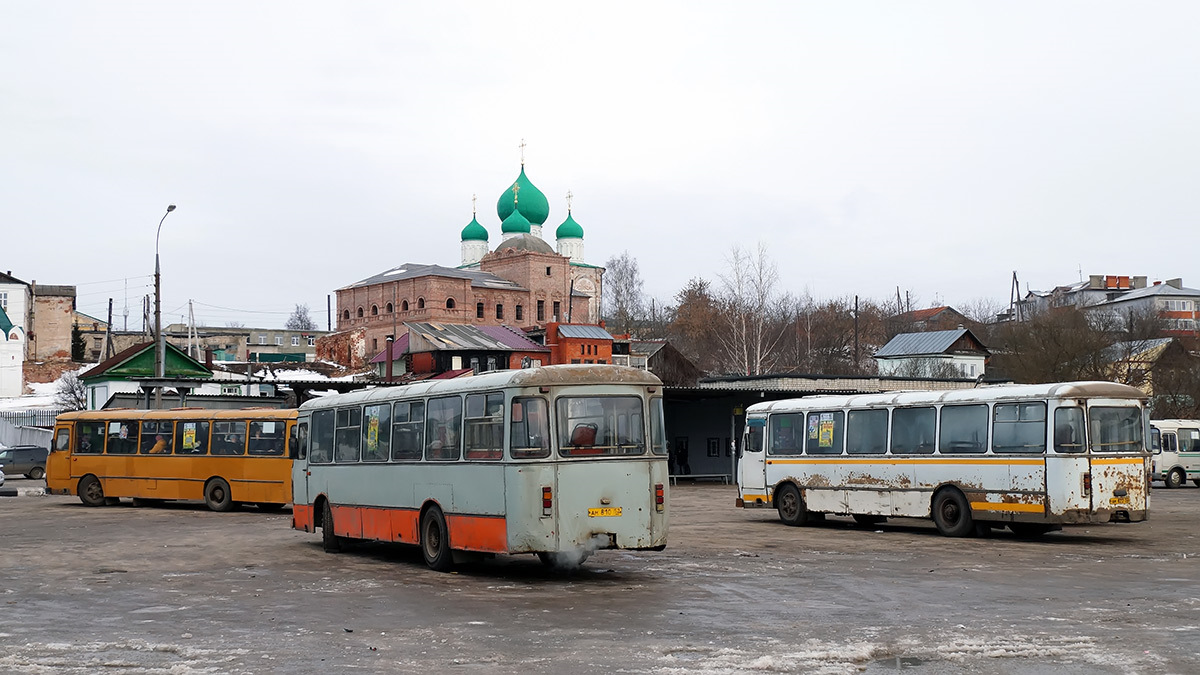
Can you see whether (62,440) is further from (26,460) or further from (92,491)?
(26,460)

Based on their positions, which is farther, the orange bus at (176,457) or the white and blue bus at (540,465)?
the orange bus at (176,457)

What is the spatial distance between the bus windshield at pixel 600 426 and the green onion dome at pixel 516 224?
105450 mm

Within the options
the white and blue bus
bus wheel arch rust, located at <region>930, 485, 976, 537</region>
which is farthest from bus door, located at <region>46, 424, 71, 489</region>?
bus wheel arch rust, located at <region>930, 485, 976, 537</region>

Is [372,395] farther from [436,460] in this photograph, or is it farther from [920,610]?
[920,610]

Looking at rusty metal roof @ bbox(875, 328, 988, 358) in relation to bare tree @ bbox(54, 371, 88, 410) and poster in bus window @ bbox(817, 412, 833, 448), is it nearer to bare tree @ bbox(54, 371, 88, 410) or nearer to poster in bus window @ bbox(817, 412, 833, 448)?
bare tree @ bbox(54, 371, 88, 410)

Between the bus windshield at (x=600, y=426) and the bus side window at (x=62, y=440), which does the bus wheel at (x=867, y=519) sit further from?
the bus side window at (x=62, y=440)

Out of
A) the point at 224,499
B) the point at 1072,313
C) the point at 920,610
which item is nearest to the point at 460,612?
the point at 920,610

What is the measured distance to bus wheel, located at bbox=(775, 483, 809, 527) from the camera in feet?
82.2

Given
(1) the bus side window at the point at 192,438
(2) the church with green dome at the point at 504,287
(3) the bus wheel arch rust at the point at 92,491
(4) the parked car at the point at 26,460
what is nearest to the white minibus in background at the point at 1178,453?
(1) the bus side window at the point at 192,438

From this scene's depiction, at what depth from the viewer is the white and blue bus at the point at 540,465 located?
569 inches

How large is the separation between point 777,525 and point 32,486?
107 feet

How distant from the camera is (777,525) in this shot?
25.2m

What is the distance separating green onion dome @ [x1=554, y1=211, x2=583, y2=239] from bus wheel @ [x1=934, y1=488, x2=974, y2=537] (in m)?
106

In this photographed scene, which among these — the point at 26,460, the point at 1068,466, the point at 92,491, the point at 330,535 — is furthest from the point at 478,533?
the point at 26,460
